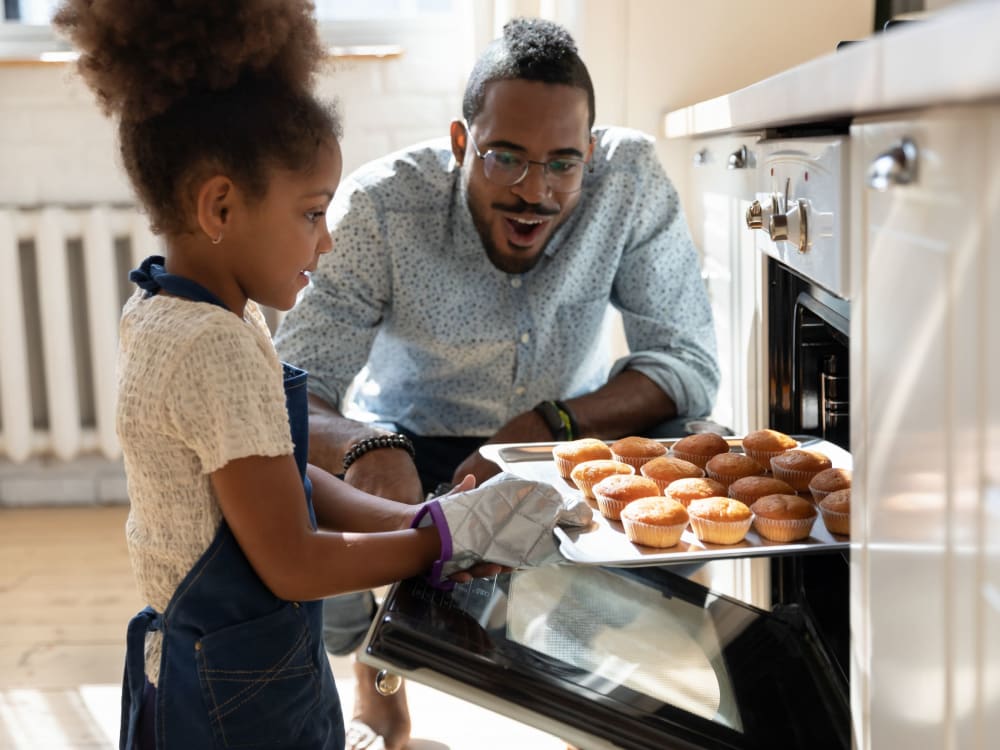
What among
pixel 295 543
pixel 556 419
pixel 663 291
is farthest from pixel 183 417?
pixel 663 291

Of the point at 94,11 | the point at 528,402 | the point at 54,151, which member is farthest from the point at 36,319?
the point at 94,11

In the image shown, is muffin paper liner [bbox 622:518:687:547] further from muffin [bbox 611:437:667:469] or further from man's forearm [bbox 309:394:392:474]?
man's forearm [bbox 309:394:392:474]

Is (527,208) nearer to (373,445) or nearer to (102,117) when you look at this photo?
(373,445)

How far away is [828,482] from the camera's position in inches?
45.7

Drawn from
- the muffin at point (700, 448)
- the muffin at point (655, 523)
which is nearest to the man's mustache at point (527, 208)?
the muffin at point (700, 448)

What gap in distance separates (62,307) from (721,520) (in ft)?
7.67

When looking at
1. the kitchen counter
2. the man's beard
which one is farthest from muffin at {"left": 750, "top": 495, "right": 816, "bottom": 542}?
the man's beard

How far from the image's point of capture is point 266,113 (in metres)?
1.07

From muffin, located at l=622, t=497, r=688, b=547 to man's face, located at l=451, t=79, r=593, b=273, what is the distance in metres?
0.72

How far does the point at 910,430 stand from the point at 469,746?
133cm

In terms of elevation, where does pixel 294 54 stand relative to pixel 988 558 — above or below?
above

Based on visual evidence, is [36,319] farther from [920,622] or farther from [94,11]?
[920,622]

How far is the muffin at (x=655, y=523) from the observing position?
43.8 inches

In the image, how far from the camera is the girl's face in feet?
3.51
